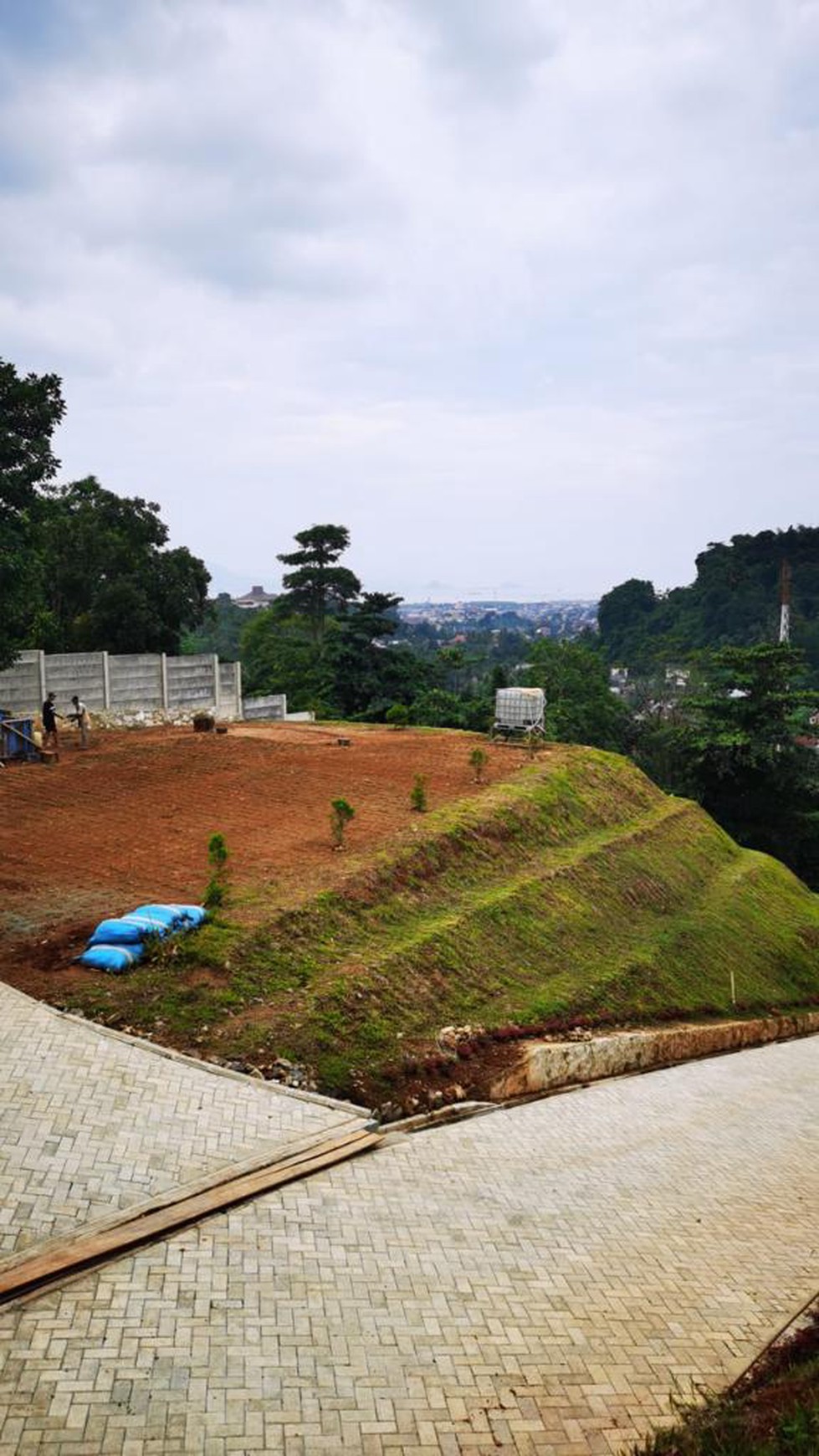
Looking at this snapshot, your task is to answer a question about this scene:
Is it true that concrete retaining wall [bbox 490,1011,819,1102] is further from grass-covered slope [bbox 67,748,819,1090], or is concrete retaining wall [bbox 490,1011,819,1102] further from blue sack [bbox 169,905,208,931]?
blue sack [bbox 169,905,208,931]

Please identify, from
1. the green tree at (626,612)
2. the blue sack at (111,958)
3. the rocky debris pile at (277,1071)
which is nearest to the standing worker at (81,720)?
the blue sack at (111,958)

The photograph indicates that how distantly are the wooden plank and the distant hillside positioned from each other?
69.3m

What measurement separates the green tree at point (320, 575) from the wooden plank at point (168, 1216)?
149 ft

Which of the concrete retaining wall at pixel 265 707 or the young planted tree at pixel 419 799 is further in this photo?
the concrete retaining wall at pixel 265 707

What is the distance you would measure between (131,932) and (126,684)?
13.9 meters

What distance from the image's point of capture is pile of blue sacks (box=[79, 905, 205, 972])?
31.7ft

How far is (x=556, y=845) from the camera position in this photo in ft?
54.4

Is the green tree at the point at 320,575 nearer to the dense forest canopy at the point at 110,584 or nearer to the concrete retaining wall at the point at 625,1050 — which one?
the dense forest canopy at the point at 110,584

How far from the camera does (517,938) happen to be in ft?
42.2

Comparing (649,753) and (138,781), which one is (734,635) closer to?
(649,753)

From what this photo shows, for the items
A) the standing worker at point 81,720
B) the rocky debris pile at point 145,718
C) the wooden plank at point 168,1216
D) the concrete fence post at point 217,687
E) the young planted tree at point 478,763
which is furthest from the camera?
the concrete fence post at point 217,687

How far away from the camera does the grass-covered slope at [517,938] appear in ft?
30.7

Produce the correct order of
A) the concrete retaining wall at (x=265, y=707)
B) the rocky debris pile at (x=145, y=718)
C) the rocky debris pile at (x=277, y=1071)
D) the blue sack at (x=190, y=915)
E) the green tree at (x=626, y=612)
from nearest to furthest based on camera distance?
the rocky debris pile at (x=277, y=1071) → the blue sack at (x=190, y=915) → the rocky debris pile at (x=145, y=718) → the concrete retaining wall at (x=265, y=707) → the green tree at (x=626, y=612)

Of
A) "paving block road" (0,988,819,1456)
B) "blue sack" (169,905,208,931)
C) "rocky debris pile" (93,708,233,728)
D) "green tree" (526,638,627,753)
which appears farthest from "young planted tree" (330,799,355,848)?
"green tree" (526,638,627,753)
